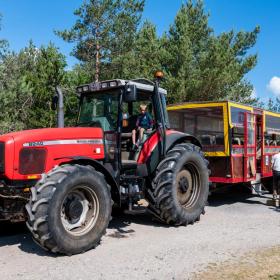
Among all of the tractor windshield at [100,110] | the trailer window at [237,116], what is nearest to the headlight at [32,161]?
the tractor windshield at [100,110]

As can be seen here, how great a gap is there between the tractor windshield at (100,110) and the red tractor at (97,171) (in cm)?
2

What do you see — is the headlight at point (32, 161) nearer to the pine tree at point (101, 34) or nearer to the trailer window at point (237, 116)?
the trailer window at point (237, 116)

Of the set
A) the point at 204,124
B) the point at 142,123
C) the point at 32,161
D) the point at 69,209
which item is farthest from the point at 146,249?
the point at 204,124

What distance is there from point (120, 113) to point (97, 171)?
45.2 inches

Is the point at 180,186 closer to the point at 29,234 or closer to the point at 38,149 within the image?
the point at 29,234

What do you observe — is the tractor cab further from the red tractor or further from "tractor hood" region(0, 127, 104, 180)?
"tractor hood" region(0, 127, 104, 180)

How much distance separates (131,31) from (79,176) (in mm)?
17386

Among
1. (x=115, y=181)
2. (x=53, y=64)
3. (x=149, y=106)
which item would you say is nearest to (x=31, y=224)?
(x=115, y=181)

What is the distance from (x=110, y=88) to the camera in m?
6.85

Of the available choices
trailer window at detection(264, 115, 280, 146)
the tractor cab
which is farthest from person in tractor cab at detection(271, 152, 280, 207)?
the tractor cab

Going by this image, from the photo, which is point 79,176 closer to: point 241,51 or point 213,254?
point 213,254

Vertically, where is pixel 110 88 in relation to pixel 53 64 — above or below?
below

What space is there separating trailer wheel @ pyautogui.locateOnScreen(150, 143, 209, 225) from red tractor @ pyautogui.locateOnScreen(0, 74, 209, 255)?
2 centimetres

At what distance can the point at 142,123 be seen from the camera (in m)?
7.12
